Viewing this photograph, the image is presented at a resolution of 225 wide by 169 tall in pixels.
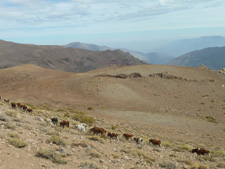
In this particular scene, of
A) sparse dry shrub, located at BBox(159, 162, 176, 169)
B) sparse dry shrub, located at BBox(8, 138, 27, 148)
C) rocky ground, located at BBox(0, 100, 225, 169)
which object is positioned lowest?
sparse dry shrub, located at BBox(159, 162, 176, 169)

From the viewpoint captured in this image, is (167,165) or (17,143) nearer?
(17,143)

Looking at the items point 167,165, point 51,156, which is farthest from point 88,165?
point 167,165

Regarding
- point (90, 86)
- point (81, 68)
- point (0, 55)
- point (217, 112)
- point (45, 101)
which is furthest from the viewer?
point (81, 68)

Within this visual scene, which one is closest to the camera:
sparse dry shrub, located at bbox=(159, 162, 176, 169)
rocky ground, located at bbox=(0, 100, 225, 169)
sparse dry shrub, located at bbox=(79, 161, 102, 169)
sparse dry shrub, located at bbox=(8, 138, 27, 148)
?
rocky ground, located at bbox=(0, 100, 225, 169)

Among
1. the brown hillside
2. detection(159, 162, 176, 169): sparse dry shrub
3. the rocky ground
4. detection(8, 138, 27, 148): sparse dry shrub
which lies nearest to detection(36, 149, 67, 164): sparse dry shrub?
the rocky ground

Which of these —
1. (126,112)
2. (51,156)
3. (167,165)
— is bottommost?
(126,112)

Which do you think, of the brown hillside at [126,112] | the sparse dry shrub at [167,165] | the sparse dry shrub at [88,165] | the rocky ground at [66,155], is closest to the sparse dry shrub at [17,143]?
the rocky ground at [66,155]

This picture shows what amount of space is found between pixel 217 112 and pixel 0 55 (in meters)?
170

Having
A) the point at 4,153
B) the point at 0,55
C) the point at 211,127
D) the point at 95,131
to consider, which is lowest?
the point at 211,127

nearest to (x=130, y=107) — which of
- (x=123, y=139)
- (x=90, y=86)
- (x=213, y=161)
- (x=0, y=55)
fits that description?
(x=90, y=86)

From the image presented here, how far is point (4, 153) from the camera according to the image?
745 centimetres

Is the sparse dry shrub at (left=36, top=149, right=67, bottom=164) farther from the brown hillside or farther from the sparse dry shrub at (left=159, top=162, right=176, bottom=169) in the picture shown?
the sparse dry shrub at (left=159, top=162, right=176, bottom=169)

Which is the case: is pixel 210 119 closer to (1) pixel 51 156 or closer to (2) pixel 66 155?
(2) pixel 66 155

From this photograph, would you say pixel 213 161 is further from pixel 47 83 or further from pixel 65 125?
pixel 47 83
